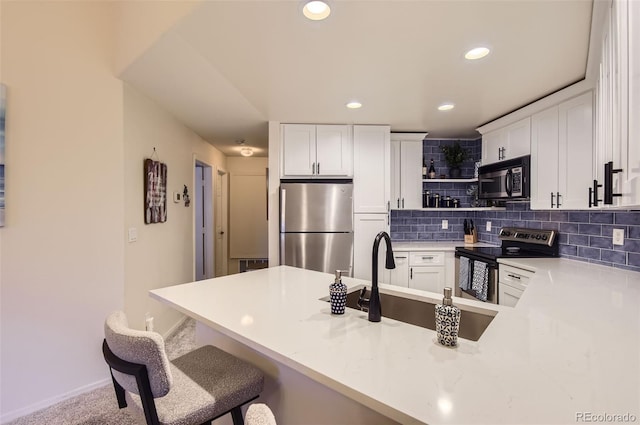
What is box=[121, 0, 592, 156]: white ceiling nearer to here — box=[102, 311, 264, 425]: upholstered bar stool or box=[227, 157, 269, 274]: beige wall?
box=[102, 311, 264, 425]: upholstered bar stool

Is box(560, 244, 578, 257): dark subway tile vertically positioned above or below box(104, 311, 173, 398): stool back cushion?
above

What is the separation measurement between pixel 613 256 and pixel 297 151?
284cm

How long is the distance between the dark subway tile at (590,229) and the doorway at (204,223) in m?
4.40

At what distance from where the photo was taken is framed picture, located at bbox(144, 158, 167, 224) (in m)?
2.60

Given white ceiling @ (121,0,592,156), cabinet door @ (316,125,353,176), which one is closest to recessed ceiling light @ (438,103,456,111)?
white ceiling @ (121,0,592,156)

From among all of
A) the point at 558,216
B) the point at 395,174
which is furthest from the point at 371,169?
the point at 558,216

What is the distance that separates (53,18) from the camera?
2.00m

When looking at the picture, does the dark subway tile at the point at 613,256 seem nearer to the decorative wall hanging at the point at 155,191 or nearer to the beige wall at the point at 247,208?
the decorative wall hanging at the point at 155,191

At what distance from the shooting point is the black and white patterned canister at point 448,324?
3.12ft

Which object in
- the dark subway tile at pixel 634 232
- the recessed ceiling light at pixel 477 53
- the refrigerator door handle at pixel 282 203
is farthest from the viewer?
the refrigerator door handle at pixel 282 203

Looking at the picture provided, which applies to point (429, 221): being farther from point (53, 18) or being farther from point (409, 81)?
point (53, 18)

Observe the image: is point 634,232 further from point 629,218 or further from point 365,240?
point 365,240

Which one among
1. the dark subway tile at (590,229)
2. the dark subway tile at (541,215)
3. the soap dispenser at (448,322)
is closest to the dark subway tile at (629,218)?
the dark subway tile at (590,229)

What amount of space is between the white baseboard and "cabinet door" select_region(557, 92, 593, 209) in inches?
149
